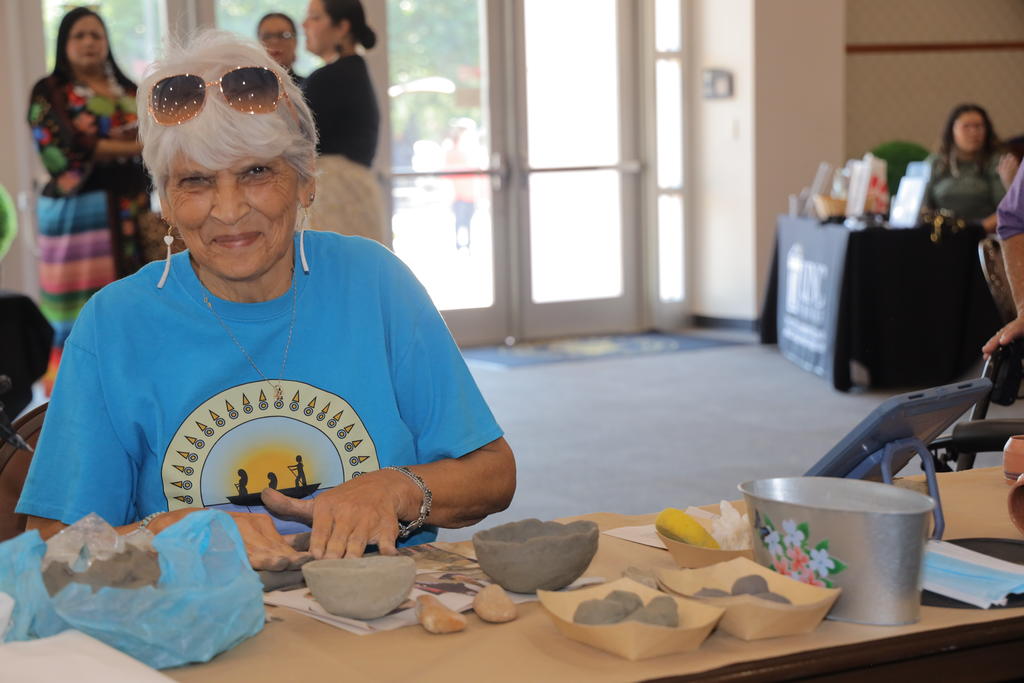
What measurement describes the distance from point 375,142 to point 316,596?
3.77m

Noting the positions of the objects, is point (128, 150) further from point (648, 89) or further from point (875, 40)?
point (875, 40)

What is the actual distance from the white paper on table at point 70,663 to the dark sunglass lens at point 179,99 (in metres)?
0.80

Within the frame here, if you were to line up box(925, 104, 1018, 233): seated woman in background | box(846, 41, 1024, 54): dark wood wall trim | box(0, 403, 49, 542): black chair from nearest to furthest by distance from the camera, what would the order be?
box(0, 403, 49, 542): black chair < box(925, 104, 1018, 233): seated woman in background < box(846, 41, 1024, 54): dark wood wall trim

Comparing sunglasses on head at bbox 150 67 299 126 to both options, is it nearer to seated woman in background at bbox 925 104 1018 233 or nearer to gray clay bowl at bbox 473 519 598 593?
gray clay bowl at bbox 473 519 598 593

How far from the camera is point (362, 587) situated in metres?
1.20

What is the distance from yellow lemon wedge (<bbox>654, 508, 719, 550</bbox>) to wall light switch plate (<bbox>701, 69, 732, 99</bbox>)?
23.1 ft

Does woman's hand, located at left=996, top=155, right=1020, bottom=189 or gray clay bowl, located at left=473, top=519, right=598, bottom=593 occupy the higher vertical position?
woman's hand, located at left=996, top=155, right=1020, bottom=189

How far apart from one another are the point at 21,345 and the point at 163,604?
3.58 m

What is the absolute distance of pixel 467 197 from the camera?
316 inches

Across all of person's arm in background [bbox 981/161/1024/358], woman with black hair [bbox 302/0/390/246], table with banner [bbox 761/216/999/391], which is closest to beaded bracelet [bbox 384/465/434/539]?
person's arm in background [bbox 981/161/1024/358]

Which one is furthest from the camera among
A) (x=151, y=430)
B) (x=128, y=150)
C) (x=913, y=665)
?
(x=128, y=150)

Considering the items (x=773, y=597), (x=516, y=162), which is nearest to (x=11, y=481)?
(x=773, y=597)

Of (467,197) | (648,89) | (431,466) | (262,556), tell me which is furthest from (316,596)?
(648,89)

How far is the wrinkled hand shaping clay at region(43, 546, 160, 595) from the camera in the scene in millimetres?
1103
